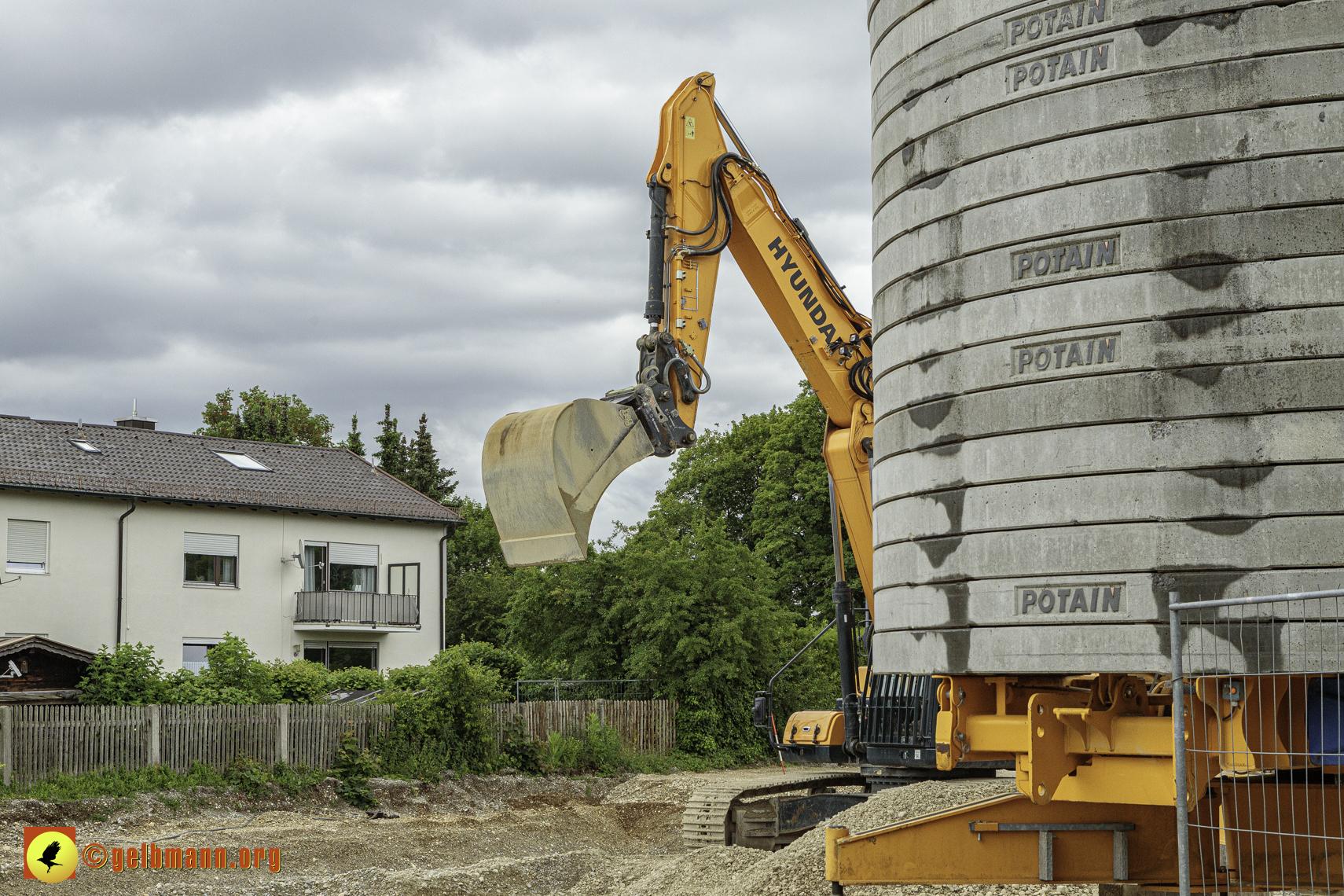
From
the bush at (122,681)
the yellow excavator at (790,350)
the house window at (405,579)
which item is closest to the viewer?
the yellow excavator at (790,350)

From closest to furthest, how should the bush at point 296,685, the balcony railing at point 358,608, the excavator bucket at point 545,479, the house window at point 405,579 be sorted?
the excavator bucket at point 545,479 < the bush at point 296,685 < the balcony railing at point 358,608 < the house window at point 405,579

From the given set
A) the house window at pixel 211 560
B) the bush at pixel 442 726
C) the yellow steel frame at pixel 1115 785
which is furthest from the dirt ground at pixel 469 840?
the house window at pixel 211 560

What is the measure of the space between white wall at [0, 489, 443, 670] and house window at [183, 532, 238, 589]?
6.4 inches

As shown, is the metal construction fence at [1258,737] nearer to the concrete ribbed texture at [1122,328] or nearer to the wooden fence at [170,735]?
the concrete ribbed texture at [1122,328]

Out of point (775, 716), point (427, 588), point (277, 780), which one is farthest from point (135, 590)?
point (775, 716)

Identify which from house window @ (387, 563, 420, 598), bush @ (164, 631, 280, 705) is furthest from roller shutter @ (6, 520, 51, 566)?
house window @ (387, 563, 420, 598)

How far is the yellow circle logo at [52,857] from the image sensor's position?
1622cm

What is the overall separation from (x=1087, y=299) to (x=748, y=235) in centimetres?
944

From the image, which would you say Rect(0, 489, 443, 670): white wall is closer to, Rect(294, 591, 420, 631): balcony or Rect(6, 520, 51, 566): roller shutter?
Rect(6, 520, 51, 566): roller shutter

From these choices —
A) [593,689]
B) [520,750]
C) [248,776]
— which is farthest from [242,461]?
[248,776]

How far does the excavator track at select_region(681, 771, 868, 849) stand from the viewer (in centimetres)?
1830

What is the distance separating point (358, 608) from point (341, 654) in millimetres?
1917

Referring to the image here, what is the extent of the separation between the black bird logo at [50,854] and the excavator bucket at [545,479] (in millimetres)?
9639

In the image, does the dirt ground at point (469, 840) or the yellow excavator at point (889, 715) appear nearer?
the yellow excavator at point (889, 715)
